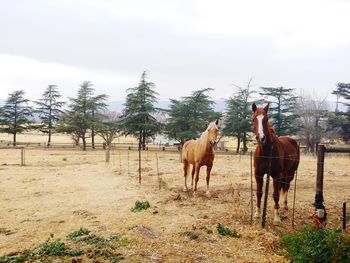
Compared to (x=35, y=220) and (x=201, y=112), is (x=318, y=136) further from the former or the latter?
(x=35, y=220)

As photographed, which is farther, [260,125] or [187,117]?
[187,117]

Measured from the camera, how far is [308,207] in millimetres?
10773

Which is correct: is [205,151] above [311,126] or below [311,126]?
below

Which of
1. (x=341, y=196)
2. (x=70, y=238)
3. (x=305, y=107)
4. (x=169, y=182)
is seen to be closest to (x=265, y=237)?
(x=70, y=238)

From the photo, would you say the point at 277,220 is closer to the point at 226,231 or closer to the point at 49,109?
the point at 226,231

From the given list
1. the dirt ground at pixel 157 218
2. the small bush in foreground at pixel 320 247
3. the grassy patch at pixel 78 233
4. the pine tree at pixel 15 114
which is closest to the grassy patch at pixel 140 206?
the dirt ground at pixel 157 218

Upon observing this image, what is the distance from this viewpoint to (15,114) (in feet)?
189

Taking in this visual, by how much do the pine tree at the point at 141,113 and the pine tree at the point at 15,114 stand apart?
18560mm

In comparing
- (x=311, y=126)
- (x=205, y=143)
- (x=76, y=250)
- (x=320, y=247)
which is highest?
(x=311, y=126)

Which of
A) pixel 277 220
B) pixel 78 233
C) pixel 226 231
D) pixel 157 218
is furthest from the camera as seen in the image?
pixel 157 218

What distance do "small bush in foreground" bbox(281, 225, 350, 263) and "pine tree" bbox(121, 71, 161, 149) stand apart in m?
44.0

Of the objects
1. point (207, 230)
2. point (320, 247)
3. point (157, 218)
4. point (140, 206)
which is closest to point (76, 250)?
point (157, 218)

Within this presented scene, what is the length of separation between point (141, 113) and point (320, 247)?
151 feet

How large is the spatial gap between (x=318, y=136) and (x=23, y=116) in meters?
49.7
